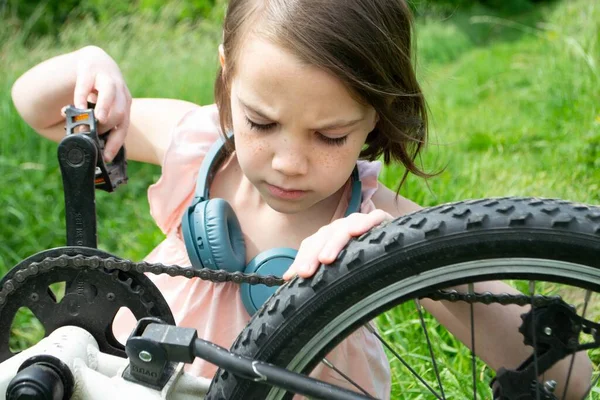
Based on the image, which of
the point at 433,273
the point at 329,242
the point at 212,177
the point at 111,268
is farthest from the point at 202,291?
the point at 433,273

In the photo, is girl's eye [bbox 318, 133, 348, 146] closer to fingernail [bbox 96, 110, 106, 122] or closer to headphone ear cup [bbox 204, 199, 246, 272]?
headphone ear cup [bbox 204, 199, 246, 272]

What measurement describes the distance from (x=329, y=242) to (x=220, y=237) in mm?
471

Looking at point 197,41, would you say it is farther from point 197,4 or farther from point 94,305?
point 94,305

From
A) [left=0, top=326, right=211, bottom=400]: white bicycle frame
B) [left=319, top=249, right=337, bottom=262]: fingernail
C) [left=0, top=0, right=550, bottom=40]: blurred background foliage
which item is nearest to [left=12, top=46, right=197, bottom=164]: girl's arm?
[left=0, top=326, right=211, bottom=400]: white bicycle frame

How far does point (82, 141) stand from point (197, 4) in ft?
33.2

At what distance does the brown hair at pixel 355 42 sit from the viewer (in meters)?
1.61

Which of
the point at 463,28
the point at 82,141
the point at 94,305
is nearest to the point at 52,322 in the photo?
the point at 94,305

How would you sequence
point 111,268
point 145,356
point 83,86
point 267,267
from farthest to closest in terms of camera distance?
point 83,86, point 267,267, point 111,268, point 145,356

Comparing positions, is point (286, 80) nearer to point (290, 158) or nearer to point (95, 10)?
point (290, 158)

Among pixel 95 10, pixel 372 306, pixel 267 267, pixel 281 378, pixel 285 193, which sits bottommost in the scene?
pixel 281 378

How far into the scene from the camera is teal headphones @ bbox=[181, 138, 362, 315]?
1.78 meters

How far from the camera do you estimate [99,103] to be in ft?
6.04

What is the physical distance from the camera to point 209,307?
75.3 inches

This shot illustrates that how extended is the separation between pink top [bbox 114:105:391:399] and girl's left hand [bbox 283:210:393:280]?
0.44 metres
